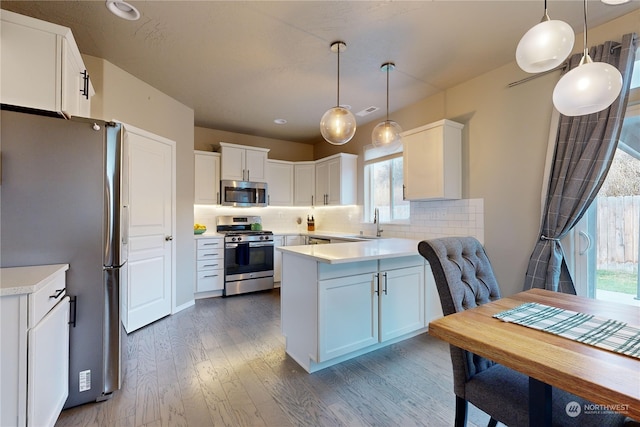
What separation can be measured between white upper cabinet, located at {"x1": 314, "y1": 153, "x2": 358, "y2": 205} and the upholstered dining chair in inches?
125

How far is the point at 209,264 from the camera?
162 inches

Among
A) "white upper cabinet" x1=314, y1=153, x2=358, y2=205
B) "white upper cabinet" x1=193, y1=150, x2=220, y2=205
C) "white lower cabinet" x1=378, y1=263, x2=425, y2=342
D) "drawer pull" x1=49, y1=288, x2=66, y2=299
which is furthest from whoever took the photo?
"white upper cabinet" x1=314, y1=153, x2=358, y2=205

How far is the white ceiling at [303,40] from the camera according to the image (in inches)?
77.4

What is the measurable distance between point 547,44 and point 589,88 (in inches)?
9.4

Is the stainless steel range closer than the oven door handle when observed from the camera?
Yes

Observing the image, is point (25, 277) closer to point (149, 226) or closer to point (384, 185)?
point (149, 226)

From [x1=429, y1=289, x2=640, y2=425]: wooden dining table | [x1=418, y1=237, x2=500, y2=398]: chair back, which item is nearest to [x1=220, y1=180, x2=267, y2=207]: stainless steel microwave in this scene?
[x1=418, y1=237, x2=500, y2=398]: chair back

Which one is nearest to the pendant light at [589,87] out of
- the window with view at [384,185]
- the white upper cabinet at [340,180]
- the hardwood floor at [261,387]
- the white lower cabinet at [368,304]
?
the white lower cabinet at [368,304]

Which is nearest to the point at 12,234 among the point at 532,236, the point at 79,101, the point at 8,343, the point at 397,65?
the point at 8,343

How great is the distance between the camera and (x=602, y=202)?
2.21 meters

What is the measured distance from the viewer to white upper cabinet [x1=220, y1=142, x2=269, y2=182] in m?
4.47

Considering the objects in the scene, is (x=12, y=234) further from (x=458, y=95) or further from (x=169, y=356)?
(x=458, y=95)

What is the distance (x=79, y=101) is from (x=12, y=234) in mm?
1046

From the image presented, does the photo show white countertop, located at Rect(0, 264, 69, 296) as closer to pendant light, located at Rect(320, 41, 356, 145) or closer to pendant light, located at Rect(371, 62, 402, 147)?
pendant light, located at Rect(320, 41, 356, 145)
